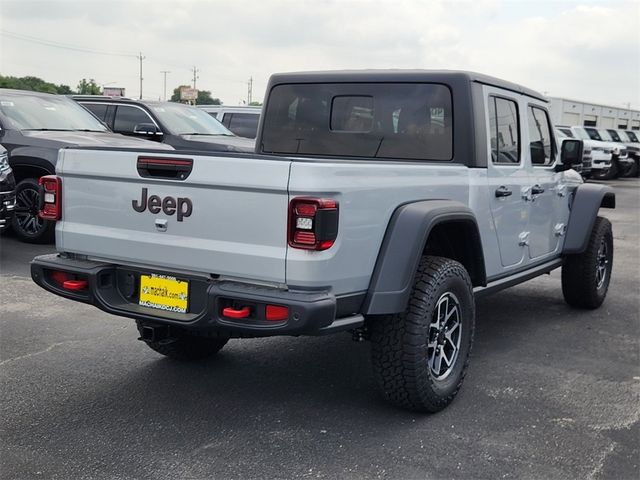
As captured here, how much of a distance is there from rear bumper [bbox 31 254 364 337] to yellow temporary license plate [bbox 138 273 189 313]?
0.03 metres

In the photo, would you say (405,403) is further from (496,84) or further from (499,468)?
(496,84)

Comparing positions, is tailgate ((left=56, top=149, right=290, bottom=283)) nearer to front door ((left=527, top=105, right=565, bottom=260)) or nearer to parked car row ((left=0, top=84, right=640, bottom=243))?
front door ((left=527, top=105, right=565, bottom=260))

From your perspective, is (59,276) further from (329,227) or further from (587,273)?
(587,273)

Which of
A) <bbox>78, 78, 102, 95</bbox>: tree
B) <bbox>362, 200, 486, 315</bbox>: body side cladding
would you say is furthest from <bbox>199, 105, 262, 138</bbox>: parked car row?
<bbox>78, 78, 102, 95</bbox>: tree

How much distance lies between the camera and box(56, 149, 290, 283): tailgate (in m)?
3.26

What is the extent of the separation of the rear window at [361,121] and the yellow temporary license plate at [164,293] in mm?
1754

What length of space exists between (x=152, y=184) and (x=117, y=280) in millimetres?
573

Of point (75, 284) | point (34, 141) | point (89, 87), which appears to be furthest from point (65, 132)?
point (89, 87)

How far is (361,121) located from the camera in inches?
190

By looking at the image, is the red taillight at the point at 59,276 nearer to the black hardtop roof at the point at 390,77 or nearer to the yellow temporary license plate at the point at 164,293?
the yellow temporary license plate at the point at 164,293

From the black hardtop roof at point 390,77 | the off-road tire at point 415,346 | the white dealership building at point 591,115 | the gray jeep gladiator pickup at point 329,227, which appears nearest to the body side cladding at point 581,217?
the gray jeep gladiator pickup at point 329,227

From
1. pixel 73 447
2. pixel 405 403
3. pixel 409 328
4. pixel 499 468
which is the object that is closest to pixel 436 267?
pixel 409 328

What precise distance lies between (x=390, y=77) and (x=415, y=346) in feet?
6.41

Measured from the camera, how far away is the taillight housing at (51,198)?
3928 millimetres
